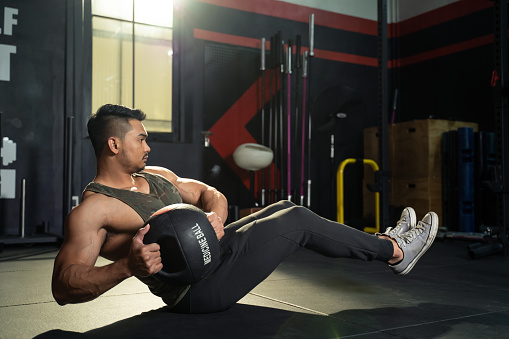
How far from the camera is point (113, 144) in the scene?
6.16ft

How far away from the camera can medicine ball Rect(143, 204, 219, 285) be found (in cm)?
157

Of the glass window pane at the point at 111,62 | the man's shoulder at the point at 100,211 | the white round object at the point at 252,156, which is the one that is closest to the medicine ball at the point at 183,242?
the man's shoulder at the point at 100,211

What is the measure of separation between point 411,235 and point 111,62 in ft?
12.2

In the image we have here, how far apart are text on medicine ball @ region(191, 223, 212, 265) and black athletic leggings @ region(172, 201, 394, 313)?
20 centimetres

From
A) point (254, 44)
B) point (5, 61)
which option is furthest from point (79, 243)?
point (254, 44)

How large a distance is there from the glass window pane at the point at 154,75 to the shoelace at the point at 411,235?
3511 millimetres

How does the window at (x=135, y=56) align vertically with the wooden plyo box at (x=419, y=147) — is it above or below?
above

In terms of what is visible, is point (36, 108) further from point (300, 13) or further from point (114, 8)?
point (300, 13)

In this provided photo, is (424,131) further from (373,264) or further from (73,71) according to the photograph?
(73,71)

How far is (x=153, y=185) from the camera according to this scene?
203 centimetres

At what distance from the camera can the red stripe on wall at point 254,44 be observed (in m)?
5.57

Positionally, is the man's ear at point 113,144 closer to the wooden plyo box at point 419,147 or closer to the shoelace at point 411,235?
the shoelace at point 411,235

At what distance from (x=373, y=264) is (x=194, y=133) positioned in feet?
8.82

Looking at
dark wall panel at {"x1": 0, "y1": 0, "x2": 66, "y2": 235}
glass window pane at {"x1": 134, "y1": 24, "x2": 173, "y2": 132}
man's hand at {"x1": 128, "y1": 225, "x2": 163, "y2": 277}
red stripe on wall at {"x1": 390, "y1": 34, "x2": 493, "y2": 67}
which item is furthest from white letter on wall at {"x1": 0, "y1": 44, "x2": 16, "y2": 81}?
red stripe on wall at {"x1": 390, "y1": 34, "x2": 493, "y2": 67}
